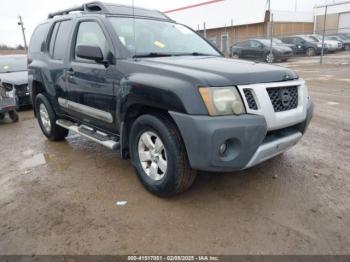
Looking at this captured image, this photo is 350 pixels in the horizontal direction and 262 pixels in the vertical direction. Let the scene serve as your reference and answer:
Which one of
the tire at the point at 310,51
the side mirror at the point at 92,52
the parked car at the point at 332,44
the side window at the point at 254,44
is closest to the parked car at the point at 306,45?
the tire at the point at 310,51

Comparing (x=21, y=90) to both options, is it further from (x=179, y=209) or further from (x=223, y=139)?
(x=223, y=139)

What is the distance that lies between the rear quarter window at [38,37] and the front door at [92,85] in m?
1.26

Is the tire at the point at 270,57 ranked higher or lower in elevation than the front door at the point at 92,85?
lower

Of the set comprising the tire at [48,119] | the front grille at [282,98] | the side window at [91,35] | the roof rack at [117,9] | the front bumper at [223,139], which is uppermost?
the roof rack at [117,9]

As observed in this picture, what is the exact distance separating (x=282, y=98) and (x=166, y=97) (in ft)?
3.75

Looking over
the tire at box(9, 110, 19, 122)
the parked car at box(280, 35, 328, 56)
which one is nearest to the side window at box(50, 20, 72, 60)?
the tire at box(9, 110, 19, 122)

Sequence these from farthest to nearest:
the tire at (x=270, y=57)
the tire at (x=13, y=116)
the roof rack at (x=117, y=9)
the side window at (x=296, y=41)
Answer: the side window at (x=296, y=41) → the tire at (x=270, y=57) → the tire at (x=13, y=116) → the roof rack at (x=117, y=9)

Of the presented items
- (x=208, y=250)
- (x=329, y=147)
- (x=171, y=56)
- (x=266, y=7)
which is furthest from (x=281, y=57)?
(x=208, y=250)

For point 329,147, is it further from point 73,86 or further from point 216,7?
point 216,7

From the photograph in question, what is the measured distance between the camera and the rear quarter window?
524 centimetres

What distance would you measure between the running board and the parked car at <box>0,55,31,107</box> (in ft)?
14.2

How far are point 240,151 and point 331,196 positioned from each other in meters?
1.23

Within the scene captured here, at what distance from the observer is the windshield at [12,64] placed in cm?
938

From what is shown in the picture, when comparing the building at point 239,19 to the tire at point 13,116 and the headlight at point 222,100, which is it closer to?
the tire at point 13,116
